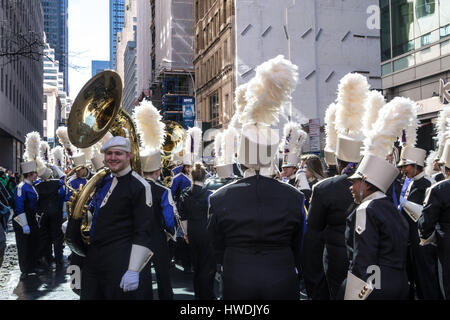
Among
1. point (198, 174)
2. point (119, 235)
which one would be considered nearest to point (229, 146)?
point (198, 174)

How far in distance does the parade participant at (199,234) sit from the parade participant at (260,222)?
3.02 meters

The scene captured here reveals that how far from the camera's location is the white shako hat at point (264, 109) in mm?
4129

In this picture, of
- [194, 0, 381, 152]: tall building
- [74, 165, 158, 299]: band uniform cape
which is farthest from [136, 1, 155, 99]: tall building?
[74, 165, 158, 299]: band uniform cape

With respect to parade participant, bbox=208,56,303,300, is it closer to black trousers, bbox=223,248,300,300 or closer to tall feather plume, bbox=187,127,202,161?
black trousers, bbox=223,248,300,300

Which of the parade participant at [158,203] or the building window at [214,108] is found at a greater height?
the building window at [214,108]

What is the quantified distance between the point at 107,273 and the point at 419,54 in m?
20.0

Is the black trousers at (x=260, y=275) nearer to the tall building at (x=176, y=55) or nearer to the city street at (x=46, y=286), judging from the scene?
the city street at (x=46, y=286)

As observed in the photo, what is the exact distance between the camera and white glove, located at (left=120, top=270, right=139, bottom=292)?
4.37 meters

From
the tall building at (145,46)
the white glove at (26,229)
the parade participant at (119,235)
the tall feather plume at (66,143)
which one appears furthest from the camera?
the tall building at (145,46)

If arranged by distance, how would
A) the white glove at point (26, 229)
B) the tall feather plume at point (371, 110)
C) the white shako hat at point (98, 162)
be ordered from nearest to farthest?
the tall feather plume at point (371, 110)
the white shako hat at point (98, 162)
the white glove at point (26, 229)

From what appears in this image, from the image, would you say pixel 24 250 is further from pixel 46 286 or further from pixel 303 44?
pixel 303 44

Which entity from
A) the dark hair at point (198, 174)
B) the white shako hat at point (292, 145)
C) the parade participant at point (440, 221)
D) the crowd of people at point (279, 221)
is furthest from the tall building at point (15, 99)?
the parade participant at point (440, 221)

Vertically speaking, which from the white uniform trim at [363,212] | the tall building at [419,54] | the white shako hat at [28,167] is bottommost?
the white uniform trim at [363,212]
